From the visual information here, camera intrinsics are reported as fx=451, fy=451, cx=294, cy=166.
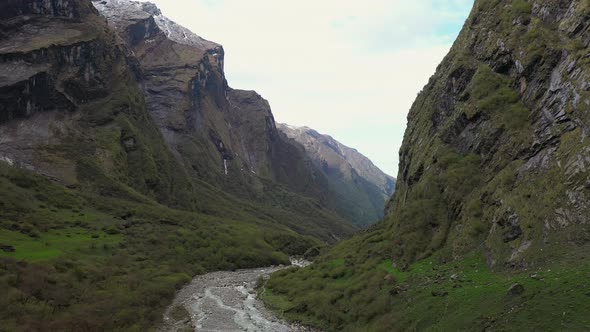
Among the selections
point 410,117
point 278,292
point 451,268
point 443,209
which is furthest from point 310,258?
point 451,268

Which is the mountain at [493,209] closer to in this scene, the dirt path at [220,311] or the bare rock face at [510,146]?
the bare rock face at [510,146]

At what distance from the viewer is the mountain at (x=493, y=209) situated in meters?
33.4

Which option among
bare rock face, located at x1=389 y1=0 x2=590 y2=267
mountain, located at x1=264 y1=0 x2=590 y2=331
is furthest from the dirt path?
bare rock face, located at x1=389 y1=0 x2=590 y2=267

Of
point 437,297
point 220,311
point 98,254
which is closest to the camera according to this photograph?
point 437,297

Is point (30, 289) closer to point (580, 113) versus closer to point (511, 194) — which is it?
point (511, 194)

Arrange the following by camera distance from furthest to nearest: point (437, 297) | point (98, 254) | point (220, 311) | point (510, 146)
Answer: point (98, 254), point (220, 311), point (510, 146), point (437, 297)

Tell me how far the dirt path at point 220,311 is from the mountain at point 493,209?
3661 mm

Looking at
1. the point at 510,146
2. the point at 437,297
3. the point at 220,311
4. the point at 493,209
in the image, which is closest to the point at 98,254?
the point at 220,311

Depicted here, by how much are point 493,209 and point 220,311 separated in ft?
139

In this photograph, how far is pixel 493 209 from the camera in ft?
157

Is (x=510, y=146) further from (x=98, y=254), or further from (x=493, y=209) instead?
(x=98, y=254)

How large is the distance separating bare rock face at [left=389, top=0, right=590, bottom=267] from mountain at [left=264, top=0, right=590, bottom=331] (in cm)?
16

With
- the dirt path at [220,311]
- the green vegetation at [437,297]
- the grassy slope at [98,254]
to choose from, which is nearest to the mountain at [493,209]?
the green vegetation at [437,297]

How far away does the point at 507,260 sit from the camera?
3912 cm
